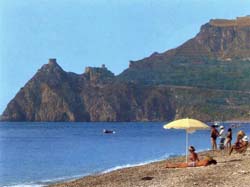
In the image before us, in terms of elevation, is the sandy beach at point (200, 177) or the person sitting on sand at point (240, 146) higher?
the person sitting on sand at point (240, 146)

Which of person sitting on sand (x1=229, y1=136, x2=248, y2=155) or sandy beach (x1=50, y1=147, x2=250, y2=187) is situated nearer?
sandy beach (x1=50, y1=147, x2=250, y2=187)

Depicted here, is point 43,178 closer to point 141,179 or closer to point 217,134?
point 217,134

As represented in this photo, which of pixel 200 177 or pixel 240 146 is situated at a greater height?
pixel 240 146

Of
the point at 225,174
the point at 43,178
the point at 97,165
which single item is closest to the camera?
the point at 225,174

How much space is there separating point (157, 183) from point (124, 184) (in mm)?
1427

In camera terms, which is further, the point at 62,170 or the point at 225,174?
the point at 62,170

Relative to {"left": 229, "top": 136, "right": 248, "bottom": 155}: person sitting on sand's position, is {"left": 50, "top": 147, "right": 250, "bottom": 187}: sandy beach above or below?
below

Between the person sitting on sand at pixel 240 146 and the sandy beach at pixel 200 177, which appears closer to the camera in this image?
the sandy beach at pixel 200 177

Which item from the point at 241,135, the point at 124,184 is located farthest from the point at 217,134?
the point at 124,184

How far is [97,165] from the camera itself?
49.8 m

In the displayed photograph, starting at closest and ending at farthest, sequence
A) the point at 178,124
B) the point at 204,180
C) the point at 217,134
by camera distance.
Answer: the point at 204,180 < the point at 178,124 < the point at 217,134

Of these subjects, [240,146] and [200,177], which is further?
[240,146]

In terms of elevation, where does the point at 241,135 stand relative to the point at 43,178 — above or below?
above

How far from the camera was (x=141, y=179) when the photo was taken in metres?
23.1
